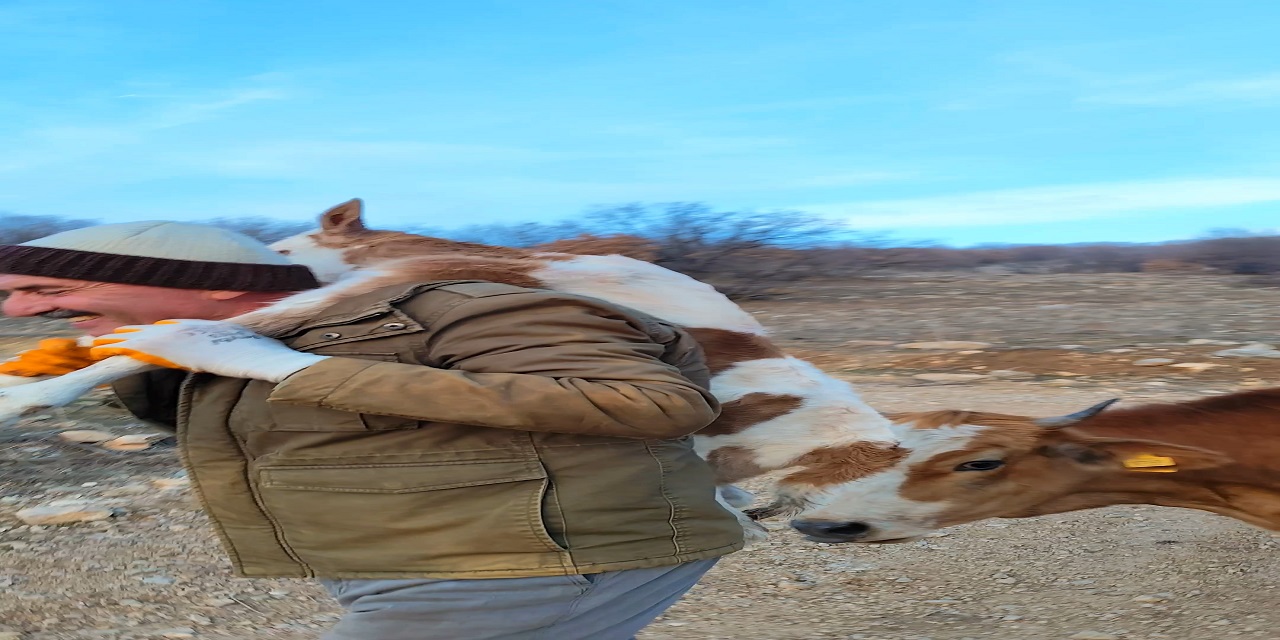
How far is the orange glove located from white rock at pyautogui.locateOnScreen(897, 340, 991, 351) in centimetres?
703

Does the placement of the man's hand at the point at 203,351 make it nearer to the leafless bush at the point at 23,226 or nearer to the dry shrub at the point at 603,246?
the dry shrub at the point at 603,246

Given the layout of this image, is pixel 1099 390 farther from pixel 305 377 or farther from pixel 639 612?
→ pixel 305 377

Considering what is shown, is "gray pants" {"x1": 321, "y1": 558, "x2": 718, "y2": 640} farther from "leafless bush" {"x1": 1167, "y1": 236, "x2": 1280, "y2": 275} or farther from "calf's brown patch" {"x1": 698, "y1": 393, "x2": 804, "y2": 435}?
"leafless bush" {"x1": 1167, "y1": 236, "x2": 1280, "y2": 275}

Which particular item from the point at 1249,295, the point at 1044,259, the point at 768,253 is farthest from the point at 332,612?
the point at 1044,259

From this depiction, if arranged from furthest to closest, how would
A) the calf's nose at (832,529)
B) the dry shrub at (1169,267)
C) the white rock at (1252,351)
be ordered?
the dry shrub at (1169,267) → the white rock at (1252,351) → the calf's nose at (832,529)

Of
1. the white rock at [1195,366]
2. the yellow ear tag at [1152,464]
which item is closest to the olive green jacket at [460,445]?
the yellow ear tag at [1152,464]

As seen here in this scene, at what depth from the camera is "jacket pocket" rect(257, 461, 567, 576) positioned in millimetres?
1546

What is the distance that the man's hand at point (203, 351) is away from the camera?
1.52 m

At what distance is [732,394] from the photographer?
2229 mm

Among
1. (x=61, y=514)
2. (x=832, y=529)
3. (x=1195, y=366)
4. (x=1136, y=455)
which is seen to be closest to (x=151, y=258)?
(x=832, y=529)

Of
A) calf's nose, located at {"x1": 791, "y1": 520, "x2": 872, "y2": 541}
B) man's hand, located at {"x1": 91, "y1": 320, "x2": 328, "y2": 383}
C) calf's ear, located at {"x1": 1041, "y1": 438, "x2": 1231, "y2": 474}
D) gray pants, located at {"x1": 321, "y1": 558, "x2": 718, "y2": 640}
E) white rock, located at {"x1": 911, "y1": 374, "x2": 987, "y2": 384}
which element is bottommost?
white rock, located at {"x1": 911, "y1": 374, "x2": 987, "y2": 384}

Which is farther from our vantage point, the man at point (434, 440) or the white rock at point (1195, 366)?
the white rock at point (1195, 366)

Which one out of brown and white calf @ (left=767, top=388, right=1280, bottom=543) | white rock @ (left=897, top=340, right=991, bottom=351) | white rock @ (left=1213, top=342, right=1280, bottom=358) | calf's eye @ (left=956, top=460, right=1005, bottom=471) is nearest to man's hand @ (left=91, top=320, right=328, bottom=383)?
brown and white calf @ (left=767, top=388, right=1280, bottom=543)

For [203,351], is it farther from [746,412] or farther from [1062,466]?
[1062,466]
